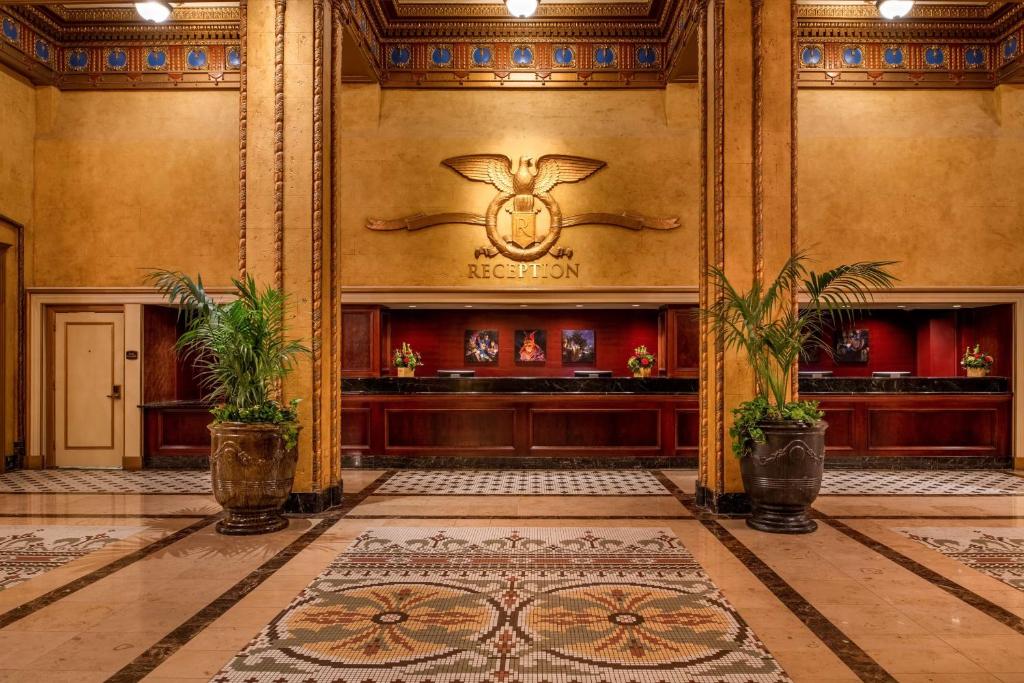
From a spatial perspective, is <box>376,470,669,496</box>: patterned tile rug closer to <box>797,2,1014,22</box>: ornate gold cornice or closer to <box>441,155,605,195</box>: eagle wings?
<box>441,155,605,195</box>: eagle wings

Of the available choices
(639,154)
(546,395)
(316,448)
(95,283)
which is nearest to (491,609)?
(316,448)

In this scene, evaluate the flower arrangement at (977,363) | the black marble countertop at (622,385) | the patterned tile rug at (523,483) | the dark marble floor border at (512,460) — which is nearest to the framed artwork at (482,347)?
the black marble countertop at (622,385)

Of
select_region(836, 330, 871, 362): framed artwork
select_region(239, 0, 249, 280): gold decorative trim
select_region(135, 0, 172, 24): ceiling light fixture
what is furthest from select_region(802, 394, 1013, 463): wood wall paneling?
select_region(135, 0, 172, 24): ceiling light fixture

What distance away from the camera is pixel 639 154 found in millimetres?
9820

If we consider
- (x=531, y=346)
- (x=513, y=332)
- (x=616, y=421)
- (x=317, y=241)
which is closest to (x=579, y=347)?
(x=531, y=346)

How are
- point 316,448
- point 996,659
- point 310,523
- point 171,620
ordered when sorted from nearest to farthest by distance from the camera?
1. point 996,659
2. point 171,620
3. point 310,523
4. point 316,448

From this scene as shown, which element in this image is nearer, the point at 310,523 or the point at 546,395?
the point at 310,523

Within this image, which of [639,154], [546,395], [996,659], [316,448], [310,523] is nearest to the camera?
[996,659]

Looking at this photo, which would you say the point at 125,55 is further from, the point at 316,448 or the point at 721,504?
the point at 721,504

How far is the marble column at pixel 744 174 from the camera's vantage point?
6.09m

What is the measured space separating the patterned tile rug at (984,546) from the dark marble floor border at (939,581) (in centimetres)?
34

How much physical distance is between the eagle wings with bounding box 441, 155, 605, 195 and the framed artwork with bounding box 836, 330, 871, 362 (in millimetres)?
4793

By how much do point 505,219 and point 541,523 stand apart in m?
5.33

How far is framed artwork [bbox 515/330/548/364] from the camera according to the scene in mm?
10703
